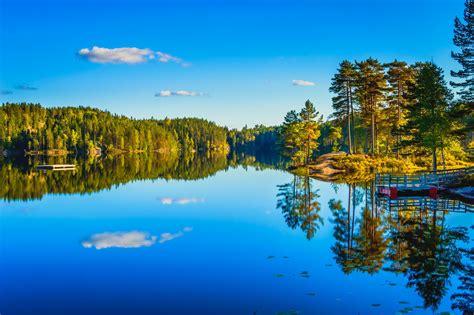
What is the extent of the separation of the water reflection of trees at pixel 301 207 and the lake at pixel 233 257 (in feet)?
0.46

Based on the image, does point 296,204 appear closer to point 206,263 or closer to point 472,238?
point 472,238

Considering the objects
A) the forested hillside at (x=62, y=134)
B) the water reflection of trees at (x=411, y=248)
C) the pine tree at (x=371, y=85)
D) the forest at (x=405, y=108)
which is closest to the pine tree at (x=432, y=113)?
the forest at (x=405, y=108)

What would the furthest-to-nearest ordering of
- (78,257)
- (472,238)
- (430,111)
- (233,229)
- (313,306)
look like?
(430,111) → (233,229) → (472,238) → (78,257) → (313,306)

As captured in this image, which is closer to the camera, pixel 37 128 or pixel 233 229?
pixel 233 229

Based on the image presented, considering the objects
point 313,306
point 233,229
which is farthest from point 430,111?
point 313,306

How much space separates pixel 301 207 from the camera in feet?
101

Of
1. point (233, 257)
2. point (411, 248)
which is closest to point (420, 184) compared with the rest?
point (411, 248)

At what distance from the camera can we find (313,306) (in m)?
12.5

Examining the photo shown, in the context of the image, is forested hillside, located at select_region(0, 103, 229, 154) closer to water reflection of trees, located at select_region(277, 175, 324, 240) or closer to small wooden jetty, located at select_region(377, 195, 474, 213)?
water reflection of trees, located at select_region(277, 175, 324, 240)

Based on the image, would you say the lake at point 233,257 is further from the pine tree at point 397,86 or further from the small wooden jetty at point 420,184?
the pine tree at point 397,86

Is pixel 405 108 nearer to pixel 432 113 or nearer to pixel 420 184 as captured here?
pixel 432 113

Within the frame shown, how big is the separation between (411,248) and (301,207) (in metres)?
12.9

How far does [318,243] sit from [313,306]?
25.5ft

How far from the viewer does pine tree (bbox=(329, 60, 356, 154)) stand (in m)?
61.6
